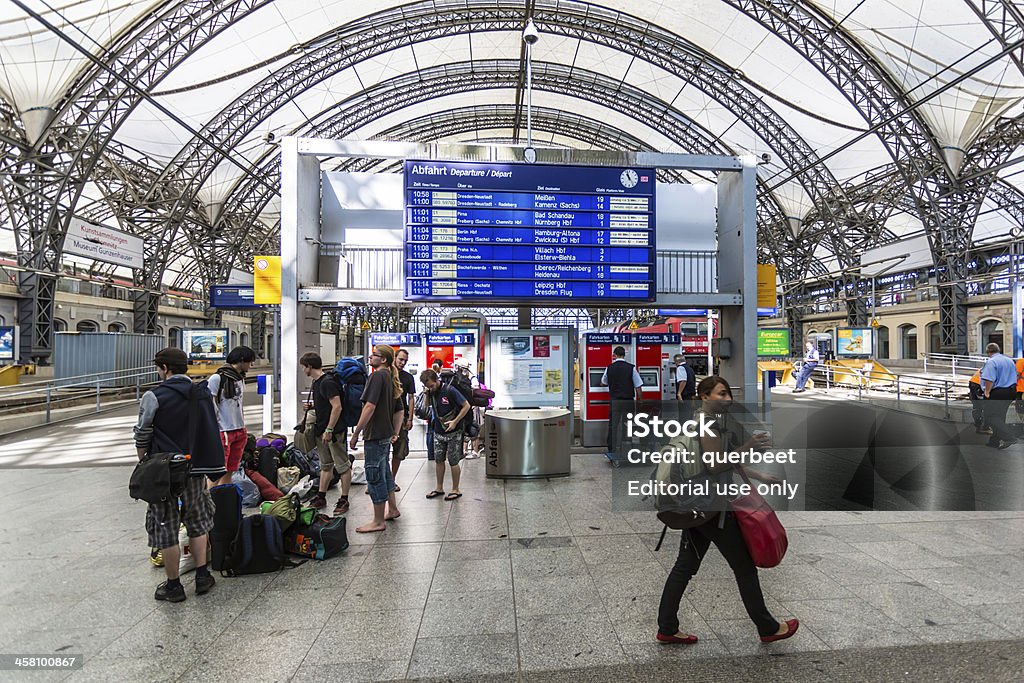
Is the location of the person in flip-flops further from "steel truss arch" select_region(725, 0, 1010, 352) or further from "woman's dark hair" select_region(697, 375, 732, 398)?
"steel truss arch" select_region(725, 0, 1010, 352)

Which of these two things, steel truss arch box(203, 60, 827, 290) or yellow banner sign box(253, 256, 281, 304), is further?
steel truss arch box(203, 60, 827, 290)

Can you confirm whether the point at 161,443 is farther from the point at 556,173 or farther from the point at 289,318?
the point at 556,173

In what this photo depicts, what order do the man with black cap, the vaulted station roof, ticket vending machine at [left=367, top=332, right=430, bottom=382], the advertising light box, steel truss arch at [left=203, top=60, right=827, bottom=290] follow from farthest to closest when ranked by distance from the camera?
1. the advertising light box
2. steel truss arch at [left=203, top=60, right=827, bottom=290]
3. the vaulted station roof
4. ticket vending machine at [left=367, top=332, right=430, bottom=382]
5. the man with black cap

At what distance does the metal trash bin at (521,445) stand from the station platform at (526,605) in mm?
1665

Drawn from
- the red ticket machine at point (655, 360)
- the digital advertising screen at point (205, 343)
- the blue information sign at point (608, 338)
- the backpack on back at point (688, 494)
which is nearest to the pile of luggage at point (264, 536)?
the backpack on back at point (688, 494)

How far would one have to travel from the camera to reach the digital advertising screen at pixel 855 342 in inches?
1070

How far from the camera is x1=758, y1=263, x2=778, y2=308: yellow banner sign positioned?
10.5 m

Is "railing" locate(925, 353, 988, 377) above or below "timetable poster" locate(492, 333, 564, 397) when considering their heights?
below

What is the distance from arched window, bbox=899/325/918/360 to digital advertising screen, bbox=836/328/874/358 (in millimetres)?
16274

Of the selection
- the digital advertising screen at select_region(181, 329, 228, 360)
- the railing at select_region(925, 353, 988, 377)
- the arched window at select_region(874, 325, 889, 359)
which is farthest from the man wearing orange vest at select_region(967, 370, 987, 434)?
the arched window at select_region(874, 325, 889, 359)

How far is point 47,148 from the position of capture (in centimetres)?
2181

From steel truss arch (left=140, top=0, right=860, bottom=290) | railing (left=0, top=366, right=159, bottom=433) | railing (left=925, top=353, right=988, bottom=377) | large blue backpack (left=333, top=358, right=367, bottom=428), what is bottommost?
railing (left=0, top=366, right=159, bottom=433)

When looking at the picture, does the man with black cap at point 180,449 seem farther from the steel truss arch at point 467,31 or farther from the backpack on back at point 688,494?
the steel truss arch at point 467,31

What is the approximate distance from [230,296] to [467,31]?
15581 mm
